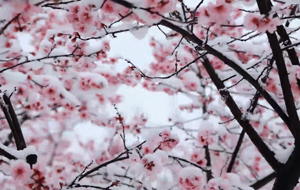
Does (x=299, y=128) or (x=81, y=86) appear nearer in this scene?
(x=299, y=128)

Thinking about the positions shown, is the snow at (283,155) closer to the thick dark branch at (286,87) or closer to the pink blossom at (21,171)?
the thick dark branch at (286,87)

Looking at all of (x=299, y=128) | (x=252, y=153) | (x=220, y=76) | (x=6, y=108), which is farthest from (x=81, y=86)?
(x=252, y=153)

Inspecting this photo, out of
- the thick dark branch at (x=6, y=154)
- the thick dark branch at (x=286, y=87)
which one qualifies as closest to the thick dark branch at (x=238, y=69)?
the thick dark branch at (x=286, y=87)

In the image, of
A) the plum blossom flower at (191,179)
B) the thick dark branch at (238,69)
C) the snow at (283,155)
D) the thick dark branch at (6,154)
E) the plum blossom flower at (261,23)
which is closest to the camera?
the plum blossom flower at (261,23)

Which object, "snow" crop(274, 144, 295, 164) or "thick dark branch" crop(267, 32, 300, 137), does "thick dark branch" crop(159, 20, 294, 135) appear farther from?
"snow" crop(274, 144, 295, 164)

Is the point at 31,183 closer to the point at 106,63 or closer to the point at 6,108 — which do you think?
the point at 6,108

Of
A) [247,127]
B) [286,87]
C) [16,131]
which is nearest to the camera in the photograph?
[286,87]

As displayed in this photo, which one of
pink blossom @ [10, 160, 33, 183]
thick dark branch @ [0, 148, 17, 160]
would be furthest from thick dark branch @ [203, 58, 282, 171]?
thick dark branch @ [0, 148, 17, 160]

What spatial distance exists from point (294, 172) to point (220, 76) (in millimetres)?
1091

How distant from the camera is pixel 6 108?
2639 mm

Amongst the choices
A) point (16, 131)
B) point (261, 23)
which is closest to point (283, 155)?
point (261, 23)

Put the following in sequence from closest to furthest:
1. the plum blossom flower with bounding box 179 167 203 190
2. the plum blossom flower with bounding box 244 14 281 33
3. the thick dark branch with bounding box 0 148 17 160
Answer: the plum blossom flower with bounding box 244 14 281 33
the thick dark branch with bounding box 0 148 17 160
the plum blossom flower with bounding box 179 167 203 190

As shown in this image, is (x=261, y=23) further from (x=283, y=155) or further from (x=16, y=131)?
(x=16, y=131)

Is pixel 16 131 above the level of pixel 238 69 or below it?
above
